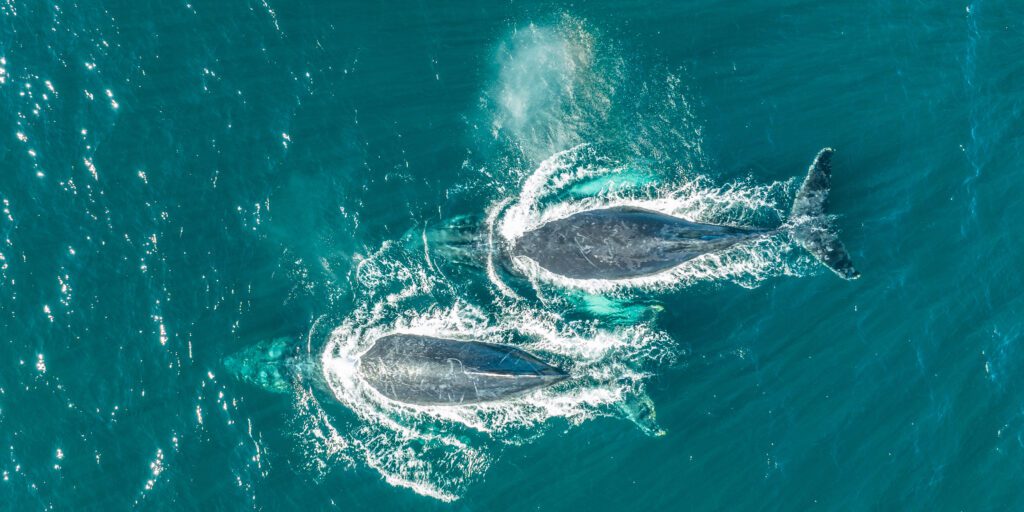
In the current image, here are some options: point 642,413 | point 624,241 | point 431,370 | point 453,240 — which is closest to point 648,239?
point 624,241

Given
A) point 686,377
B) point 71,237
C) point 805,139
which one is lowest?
point 686,377

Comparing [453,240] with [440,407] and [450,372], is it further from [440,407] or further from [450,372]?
[440,407]

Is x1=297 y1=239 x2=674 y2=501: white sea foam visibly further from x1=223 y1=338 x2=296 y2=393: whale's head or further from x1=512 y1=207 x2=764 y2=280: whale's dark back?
x1=512 y1=207 x2=764 y2=280: whale's dark back

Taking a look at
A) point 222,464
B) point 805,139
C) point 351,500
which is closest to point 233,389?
point 222,464

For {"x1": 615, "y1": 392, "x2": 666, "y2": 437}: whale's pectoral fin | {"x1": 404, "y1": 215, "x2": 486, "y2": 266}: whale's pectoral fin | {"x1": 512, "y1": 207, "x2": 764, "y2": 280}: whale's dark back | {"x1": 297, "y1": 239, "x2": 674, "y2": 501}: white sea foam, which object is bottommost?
{"x1": 615, "y1": 392, "x2": 666, "y2": 437}: whale's pectoral fin

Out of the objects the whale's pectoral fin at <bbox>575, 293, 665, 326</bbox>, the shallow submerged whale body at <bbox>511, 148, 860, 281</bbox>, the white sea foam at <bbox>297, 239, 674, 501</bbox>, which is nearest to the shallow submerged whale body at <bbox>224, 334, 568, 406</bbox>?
the white sea foam at <bbox>297, 239, 674, 501</bbox>

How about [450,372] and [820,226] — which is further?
[820,226]

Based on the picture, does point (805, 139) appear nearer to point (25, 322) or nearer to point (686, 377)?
point (686, 377)
